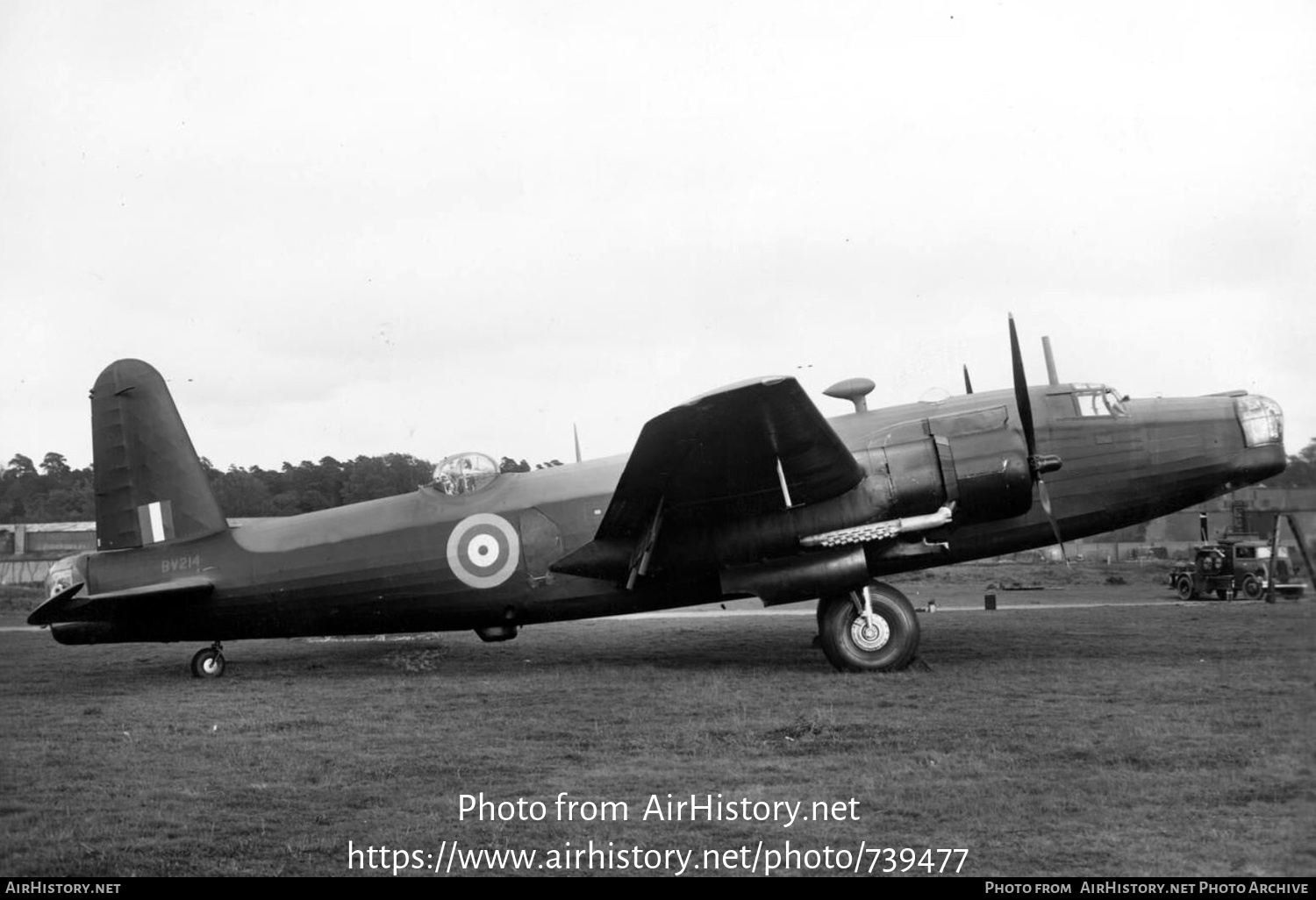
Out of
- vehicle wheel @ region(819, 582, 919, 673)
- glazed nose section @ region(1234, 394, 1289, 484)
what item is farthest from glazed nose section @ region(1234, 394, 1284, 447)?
vehicle wheel @ region(819, 582, 919, 673)

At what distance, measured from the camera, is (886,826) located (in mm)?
4840

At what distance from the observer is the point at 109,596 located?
35.3ft

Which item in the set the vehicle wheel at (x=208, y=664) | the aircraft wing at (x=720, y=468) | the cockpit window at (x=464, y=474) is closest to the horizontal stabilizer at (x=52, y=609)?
the vehicle wheel at (x=208, y=664)

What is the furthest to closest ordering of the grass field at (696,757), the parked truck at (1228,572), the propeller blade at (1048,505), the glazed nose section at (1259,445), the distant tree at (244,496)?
1. the parked truck at (1228,572)
2. the distant tree at (244,496)
3. the glazed nose section at (1259,445)
4. the propeller blade at (1048,505)
5. the grass field at (696,757)

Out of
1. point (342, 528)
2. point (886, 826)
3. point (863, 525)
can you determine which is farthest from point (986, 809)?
point (342, 528)

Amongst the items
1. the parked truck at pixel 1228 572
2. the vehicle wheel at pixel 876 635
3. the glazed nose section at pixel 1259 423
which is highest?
the glazed nose section at pixel 1259 423

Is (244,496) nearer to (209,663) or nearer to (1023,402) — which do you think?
(209,663)

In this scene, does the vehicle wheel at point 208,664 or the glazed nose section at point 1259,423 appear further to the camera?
the vehicle wheel at point 208,664

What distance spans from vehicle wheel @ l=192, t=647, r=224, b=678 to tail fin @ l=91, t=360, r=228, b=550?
1417 mm

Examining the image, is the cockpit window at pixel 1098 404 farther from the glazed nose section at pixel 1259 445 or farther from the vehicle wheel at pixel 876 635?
the vehicle wheel at pixel 876 635

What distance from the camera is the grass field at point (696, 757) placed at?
14.9 feet

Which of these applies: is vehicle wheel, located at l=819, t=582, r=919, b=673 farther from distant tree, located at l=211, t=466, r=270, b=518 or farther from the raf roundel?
distant tree, located at l=211, t=466, r=270, b=518

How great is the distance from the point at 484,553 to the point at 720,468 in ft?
10.1

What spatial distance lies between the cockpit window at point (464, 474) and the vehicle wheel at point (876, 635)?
13.8 feet
